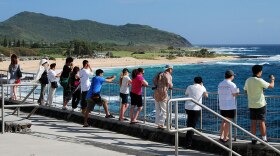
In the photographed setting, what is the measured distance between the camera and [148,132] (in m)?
12.3

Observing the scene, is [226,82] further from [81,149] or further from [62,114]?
[62,114]

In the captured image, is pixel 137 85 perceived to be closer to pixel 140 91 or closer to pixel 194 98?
pixel 140 91

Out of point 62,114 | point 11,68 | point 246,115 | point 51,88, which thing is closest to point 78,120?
point 62,114

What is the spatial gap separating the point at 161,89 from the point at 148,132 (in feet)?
3.98

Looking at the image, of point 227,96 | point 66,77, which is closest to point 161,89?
point 227,96

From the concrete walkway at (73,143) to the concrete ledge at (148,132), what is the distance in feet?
0.68

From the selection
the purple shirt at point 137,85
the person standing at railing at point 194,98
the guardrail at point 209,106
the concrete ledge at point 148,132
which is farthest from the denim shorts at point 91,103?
the person standing at railing at point 194,98

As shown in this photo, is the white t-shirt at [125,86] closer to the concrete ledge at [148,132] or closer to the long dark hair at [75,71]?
the concrete ledge at [148,132]

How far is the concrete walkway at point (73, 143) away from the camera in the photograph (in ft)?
32.3

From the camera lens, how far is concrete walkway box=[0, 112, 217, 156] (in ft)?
32.3

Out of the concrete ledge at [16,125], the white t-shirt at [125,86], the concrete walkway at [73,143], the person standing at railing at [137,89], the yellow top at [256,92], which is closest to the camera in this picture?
the concrete walkway at [73,143]

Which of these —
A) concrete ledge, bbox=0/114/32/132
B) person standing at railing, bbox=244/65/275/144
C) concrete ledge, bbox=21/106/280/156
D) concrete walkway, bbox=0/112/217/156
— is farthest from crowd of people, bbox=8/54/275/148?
concrete ledge, bbox=0/114/32/132

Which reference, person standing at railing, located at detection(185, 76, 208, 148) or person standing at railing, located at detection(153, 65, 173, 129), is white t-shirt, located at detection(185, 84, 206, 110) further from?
person standing at railing, located at detection(153, 65, 173, 129)

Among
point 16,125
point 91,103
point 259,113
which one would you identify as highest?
point 259,113
